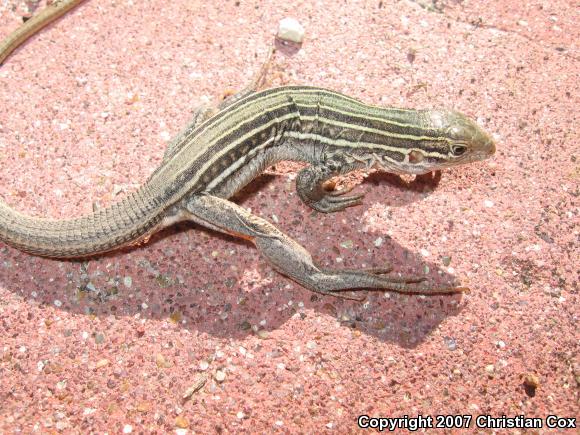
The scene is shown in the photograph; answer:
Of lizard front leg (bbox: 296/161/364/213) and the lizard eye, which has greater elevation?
the lizard eye

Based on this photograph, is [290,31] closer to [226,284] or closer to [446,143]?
[446,143]

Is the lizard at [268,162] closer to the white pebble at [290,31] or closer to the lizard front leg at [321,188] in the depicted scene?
the lizard front leg at [321,188]

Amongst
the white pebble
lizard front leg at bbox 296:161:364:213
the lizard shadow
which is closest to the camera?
the lizard shadow

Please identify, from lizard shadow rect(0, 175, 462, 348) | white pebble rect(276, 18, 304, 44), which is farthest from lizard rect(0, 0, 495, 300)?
white pebble rect(276, 18, 304, 44)

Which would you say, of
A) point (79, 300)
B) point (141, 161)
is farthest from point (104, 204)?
point (79, 300)

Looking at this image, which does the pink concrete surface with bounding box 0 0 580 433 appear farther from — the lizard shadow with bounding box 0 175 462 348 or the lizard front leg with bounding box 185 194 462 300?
the lizard front leg with bounding box 185 194 462 300

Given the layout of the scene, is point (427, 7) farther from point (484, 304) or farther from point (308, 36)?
point (484, 304)

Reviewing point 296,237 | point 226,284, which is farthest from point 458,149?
point 226,284

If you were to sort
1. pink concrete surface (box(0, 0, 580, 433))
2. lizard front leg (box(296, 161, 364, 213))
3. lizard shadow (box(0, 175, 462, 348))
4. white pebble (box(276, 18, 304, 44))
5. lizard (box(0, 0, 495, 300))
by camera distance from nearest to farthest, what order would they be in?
pink concrete surface (box(0, 0, 580, 433))
lizard (box(0, 0, 495, 300))
lizard shadow (box(0, 175, 462, 348))
lizard front leg (box(296, 161, 364, 213))
white pebble (box(276, 18, 304, 44))
